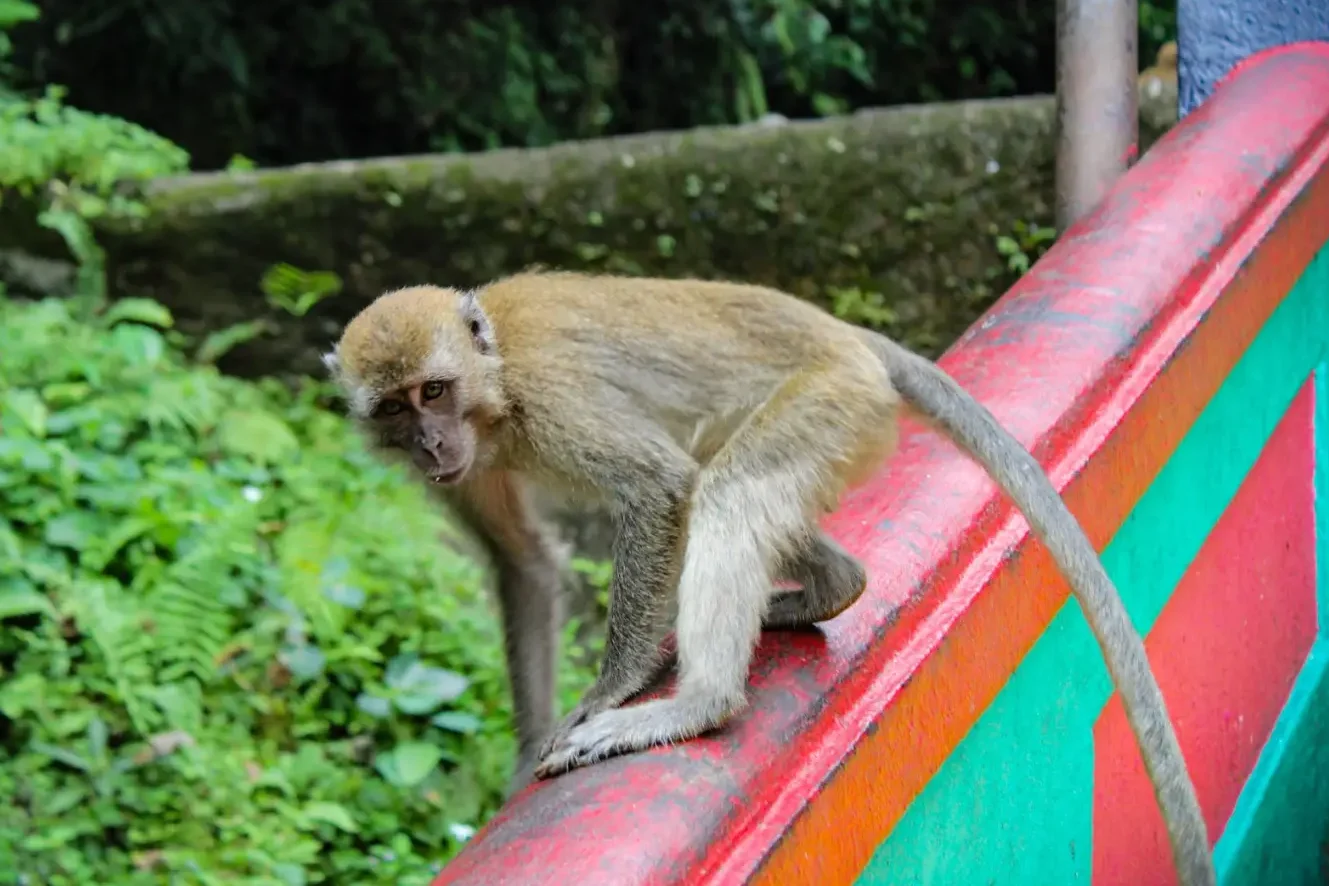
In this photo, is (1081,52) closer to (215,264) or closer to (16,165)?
(215,264)

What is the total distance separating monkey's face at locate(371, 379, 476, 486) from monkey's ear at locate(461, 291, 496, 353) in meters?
0.12

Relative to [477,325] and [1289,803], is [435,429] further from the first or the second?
[1289,803]

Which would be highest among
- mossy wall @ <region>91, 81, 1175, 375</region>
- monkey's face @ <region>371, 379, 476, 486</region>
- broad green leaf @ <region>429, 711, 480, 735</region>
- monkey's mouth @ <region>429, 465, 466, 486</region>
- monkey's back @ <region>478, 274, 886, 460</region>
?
monkey's back @ <region>478, 274, 886, 460</region>

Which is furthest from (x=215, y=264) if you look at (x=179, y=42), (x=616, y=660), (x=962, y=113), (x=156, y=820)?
(x=616, y=660)

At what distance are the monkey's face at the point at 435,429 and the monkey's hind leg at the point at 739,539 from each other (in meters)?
0.58

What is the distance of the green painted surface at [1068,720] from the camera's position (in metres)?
2.63

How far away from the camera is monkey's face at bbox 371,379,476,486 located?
3.16m

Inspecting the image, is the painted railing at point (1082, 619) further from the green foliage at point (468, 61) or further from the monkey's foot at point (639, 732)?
the green foliage at point (468, 61)

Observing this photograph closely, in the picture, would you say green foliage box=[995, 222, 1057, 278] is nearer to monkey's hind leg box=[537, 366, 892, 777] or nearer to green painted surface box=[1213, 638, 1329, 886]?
green painted surface box=[1213, 638, 1329, 886]

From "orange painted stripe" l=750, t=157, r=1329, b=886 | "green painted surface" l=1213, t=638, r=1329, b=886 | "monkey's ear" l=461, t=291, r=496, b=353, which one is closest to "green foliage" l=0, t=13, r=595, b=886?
"monkey's ear" l=461, t=291, r=496, b=353

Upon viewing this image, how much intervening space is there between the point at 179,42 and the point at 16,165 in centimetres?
154

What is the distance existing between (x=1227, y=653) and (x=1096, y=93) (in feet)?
6.78

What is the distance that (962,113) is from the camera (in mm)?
Answer: 6602

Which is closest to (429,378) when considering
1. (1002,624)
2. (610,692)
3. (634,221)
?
(610,692)
